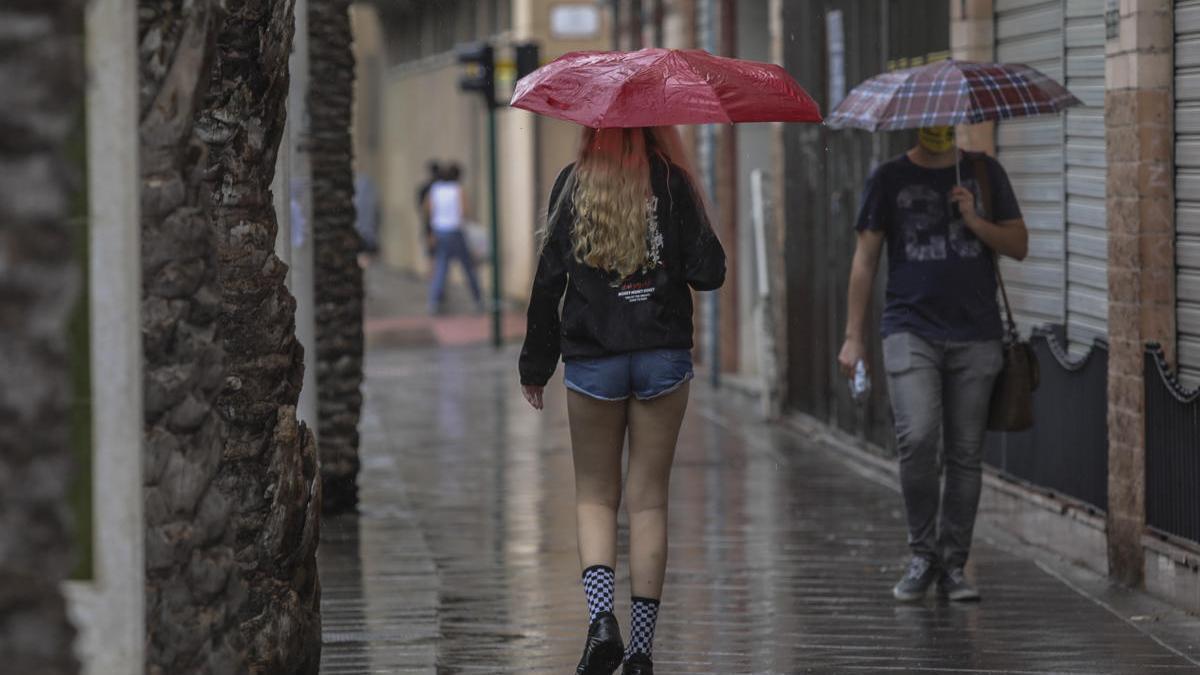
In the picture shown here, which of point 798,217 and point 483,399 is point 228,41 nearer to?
point 798,217

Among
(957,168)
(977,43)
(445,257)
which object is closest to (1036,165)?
(977,43)

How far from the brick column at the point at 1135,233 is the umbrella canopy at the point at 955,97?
34 centimetres

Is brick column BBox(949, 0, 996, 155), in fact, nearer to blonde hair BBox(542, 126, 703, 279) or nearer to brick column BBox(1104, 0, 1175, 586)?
brick column BBox(1104, 0, 1175, 586)

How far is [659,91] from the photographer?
6551 mm

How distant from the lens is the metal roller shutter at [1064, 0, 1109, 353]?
943 centimetres

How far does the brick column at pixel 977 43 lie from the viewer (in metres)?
11.0

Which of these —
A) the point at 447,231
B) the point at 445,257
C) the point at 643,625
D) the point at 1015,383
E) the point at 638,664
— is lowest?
the point at 638,664

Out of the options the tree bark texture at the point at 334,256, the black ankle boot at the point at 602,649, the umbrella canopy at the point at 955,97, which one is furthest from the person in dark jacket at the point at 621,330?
the tree bark texture at the point at 334,256

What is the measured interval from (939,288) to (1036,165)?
96.9 inches

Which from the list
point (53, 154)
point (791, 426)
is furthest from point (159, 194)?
point (791, 426)

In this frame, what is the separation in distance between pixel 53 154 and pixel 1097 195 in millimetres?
7062

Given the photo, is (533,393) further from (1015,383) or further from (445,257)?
(445,257)

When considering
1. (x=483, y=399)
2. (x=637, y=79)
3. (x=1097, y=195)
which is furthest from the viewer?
(x=483, y=399)

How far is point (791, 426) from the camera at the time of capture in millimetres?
15328
